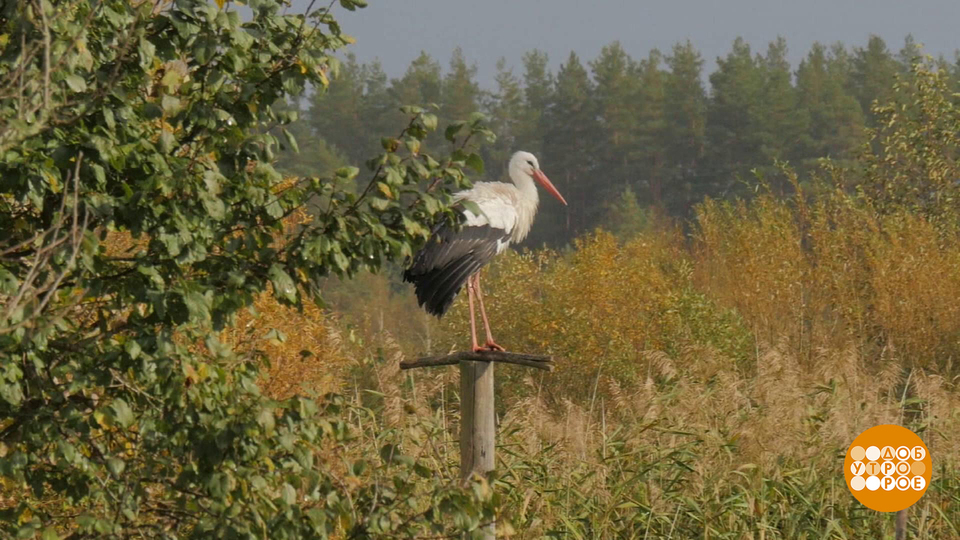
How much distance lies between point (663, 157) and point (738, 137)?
8.14 m

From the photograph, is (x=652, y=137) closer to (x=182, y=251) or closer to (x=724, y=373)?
(x=724, y=373)

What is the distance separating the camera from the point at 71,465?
4.83 metres

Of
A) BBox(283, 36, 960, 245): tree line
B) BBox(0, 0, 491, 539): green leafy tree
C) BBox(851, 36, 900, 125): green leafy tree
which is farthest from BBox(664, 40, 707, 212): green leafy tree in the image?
BBox(0, 0, 491, 539): green leafy tree

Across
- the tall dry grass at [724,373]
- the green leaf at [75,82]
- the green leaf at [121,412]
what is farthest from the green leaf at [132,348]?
the tall dry grass at [724,373]

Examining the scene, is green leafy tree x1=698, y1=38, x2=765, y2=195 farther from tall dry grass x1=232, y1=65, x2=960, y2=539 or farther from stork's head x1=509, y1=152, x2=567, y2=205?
stork's head x1=509, y1=152, x2=567, y2=205

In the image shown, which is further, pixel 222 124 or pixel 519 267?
pixel 519 267

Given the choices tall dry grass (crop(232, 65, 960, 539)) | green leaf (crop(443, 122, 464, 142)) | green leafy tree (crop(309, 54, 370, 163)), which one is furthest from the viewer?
green leafy tree (crop(309, 54, 370, 163))

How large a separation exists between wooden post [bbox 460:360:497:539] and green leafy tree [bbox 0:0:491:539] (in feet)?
6.25

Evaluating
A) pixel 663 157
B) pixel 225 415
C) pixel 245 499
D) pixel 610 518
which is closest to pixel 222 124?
pixel 225 415

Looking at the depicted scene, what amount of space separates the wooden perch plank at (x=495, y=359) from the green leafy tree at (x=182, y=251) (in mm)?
1769

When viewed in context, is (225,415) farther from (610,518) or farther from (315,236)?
(610,518)

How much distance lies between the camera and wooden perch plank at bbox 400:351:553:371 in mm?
6641

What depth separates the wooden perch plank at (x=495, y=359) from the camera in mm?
6641

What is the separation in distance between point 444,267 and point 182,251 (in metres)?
3.88
